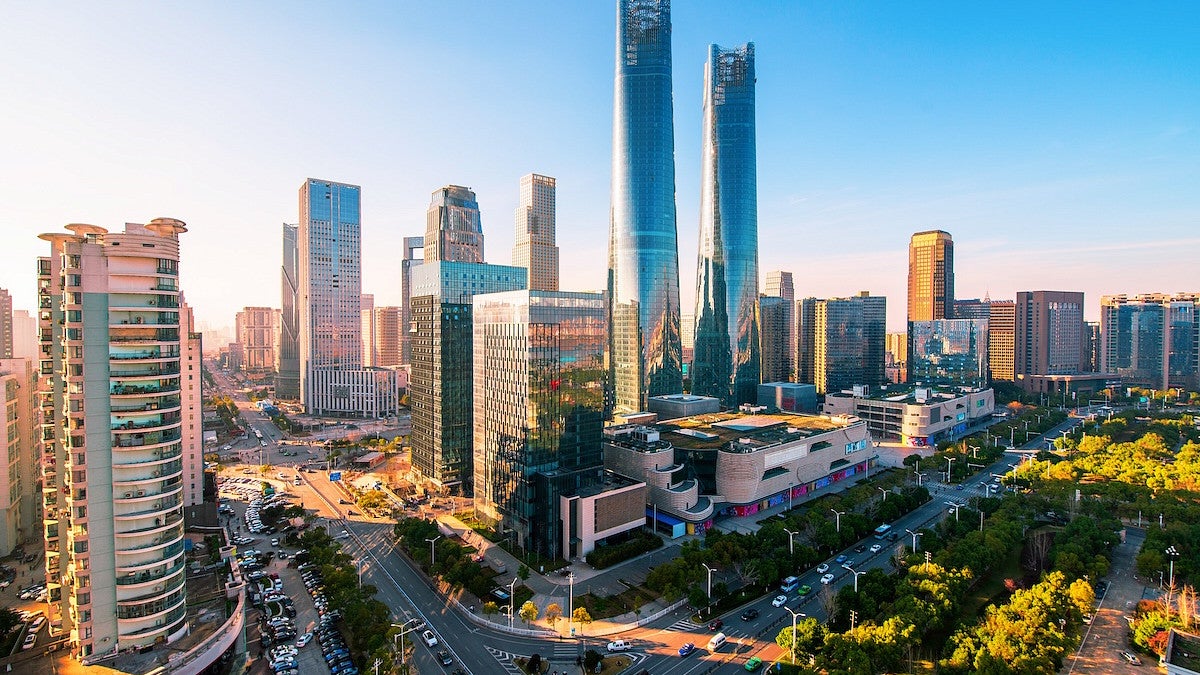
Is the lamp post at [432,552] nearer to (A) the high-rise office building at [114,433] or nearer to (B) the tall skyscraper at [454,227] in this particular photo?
Answer: (A) the high-rise office building at [114,433]

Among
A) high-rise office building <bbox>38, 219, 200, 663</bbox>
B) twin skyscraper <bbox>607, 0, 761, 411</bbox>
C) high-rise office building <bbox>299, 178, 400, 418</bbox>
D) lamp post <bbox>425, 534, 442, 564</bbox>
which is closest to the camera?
high-rise office building <bbox>38, 219, 200, 663</bbox>

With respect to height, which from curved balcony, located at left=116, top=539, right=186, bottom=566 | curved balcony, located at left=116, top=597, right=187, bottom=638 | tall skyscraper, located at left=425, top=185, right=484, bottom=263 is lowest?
curved balcony, located at left=116, top=597, right=187, bottom=638

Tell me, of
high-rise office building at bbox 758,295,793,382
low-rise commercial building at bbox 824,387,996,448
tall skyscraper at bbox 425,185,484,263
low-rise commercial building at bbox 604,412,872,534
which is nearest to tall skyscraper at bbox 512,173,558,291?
high-rise office building at bbox 758,295,793,382

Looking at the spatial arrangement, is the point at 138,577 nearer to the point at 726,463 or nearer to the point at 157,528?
the point at 157,528

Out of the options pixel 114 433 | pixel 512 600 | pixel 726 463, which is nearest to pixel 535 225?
pixel 726 463

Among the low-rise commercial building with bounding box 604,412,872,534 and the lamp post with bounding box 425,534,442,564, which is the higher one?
the low-rise commercial building with bounding box 604,412,872,534

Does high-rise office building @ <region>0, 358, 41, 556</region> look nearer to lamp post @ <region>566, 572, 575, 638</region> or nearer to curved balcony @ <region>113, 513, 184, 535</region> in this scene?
curved balcony @ <region>113, 513, 184, 535</region>
